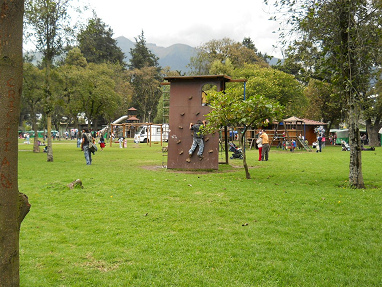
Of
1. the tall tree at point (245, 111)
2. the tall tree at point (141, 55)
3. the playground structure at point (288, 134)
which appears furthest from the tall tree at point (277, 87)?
the tall tree at point (141, 55)

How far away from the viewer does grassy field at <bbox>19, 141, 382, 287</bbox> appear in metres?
4.38

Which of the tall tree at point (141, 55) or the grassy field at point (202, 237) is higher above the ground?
the tall tree at point (141, 55)

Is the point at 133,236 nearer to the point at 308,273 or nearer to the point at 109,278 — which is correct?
the point at 109,278

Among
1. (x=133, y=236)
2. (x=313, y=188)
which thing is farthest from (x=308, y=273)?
(x=313, y=188)

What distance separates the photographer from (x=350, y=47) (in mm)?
10703

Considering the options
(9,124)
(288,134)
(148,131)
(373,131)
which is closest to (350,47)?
(9,124)

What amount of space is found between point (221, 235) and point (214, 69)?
43145mm

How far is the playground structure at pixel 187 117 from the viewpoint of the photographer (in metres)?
15.9

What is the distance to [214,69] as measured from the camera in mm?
47438

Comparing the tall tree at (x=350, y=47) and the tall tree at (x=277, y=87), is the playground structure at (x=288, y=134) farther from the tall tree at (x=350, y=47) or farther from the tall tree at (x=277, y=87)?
the tall tree at (x=350, y=47)

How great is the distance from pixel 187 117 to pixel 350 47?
7466 millimetres

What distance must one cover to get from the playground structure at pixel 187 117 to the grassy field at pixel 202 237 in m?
5.71

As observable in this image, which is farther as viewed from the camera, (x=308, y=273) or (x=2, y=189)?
(x=308, y=273)

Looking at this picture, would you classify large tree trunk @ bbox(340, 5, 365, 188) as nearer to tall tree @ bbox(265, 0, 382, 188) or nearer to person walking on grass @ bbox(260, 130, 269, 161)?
tall tree @ bbox(265, 0, 382, 188)
